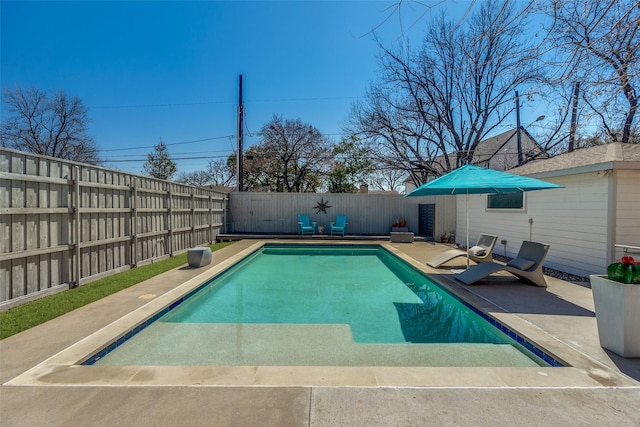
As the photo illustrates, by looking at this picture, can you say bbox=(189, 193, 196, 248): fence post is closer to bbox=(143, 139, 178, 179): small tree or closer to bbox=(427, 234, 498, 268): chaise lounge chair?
bbox=(427, 234, 498, 268): chaise lounge chair

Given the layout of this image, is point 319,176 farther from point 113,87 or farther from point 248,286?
point 248,286

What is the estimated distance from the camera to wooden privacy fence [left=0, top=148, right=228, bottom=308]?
3.78 m

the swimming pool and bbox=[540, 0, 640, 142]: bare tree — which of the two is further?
the swimming pool

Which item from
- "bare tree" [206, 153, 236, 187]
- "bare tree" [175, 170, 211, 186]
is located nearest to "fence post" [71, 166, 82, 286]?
"bare tree" [206, 153, 236, 187]

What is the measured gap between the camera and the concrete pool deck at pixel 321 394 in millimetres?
1883

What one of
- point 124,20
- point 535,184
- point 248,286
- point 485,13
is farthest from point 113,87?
point 535,184

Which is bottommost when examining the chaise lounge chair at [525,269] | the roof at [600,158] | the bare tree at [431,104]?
the chaise lounge chair at [525,269]

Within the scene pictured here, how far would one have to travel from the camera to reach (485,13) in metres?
11.6

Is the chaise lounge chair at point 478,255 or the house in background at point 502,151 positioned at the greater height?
the house in background at point 502,151

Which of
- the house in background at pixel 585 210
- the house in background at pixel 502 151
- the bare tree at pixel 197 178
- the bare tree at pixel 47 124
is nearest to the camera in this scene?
the house in background at pixel 585 210

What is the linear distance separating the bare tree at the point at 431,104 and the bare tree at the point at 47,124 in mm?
19011

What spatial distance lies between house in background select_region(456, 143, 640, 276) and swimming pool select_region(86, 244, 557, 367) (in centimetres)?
296

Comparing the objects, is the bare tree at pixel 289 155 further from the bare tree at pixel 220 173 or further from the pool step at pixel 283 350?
the pool step at pixel 283 350

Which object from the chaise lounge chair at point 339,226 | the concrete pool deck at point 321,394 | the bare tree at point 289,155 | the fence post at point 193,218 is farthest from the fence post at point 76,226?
the bare tree at point 289,155
